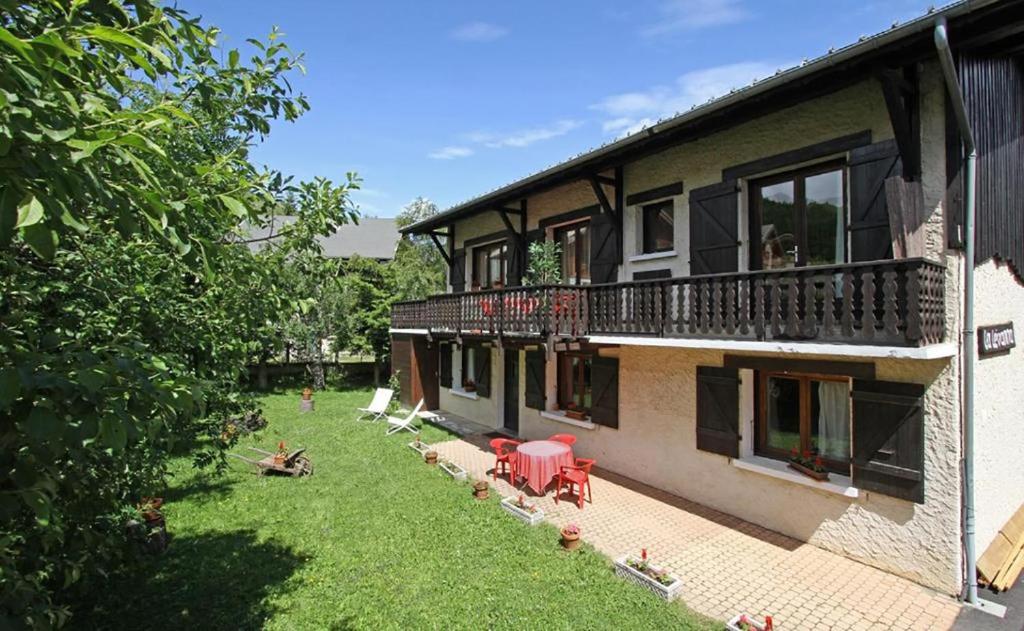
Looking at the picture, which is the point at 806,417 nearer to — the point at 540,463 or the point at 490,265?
the point at 540,463

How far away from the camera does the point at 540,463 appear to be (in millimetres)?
8938

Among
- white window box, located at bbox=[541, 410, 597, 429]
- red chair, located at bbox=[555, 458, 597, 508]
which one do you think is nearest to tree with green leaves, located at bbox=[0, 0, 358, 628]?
red chair, located at bbox=[555, 458, 597, 508]

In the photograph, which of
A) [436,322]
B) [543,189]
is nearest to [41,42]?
[543,189]

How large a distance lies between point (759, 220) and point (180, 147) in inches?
301

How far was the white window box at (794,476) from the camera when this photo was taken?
21.7 ft

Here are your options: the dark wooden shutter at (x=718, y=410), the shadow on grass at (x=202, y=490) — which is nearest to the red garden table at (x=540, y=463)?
the dark wooden shutter at (x=718, y=410)

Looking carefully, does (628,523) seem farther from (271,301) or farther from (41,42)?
(41,42)

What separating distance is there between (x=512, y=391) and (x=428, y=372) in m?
4.16

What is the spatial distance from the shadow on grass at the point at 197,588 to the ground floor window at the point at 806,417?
7.12 metres

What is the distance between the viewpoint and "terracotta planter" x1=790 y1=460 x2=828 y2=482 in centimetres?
689

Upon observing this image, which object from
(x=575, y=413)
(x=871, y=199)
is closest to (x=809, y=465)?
(x=871, y=199)

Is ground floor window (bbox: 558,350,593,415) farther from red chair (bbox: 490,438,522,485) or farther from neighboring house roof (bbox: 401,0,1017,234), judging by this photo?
neighboring house roof (bbox: 401,0,1017,234)

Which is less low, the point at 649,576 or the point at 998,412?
the point at 998,412

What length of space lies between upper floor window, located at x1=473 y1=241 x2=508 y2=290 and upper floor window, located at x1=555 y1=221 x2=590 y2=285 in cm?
268
